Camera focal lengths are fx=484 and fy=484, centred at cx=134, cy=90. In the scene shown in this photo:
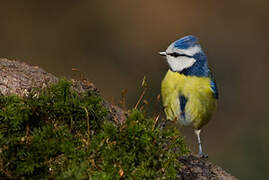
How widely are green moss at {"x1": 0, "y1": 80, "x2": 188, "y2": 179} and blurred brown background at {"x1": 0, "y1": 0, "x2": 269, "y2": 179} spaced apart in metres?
4.28

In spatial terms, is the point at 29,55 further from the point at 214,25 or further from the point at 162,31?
the point at 214,25

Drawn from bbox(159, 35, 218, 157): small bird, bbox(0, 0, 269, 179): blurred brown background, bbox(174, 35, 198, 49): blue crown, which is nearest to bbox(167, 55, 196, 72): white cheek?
bbox(159, 35, 218, 157): small bird

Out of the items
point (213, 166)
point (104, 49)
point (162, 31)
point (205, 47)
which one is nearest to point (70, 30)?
point (104, 49)

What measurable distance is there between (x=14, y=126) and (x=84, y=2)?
6.48m

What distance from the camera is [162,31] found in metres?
8.56

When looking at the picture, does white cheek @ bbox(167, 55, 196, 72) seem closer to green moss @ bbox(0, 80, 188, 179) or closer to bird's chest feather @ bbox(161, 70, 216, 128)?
bird's chest feather @ bbox(161, 70, 216, 128)

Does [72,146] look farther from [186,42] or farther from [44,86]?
[186,42]

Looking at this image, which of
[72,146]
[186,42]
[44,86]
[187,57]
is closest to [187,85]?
[187,57]

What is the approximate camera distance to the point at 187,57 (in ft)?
12.1

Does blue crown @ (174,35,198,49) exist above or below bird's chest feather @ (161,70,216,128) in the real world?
above

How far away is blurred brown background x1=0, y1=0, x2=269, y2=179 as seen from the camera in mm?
7320

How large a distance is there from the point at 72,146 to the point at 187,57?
5.80 ft

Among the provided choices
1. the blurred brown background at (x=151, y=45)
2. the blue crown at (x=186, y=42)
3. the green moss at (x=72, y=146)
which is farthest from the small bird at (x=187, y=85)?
the blurred brown background at (x=151, y=45)

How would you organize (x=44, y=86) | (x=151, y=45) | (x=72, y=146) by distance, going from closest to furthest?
(x=72, y=146) < (x=44, y=86) < (x=151, y=45)
